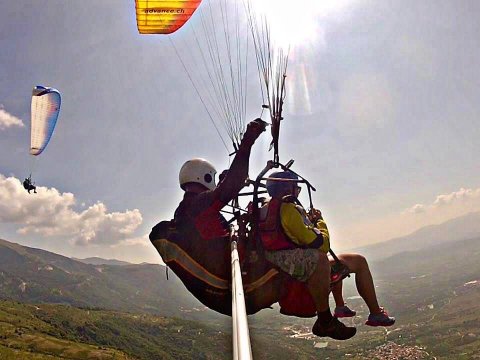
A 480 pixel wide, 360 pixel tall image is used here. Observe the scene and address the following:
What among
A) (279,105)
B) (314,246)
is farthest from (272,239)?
(279,105)

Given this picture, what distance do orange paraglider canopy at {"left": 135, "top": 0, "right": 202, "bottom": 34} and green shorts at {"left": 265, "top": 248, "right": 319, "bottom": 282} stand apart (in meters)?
6.45

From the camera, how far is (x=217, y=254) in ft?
23.9

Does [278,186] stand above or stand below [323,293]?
above

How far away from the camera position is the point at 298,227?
6.64 meters

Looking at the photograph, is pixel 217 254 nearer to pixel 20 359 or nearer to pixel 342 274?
pixel 342 274

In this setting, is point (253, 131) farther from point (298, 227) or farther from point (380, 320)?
point (380, 320)

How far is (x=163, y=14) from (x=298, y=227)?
21.7ft

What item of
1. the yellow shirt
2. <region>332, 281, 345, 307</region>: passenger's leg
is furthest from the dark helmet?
<region>332, 281, 345, 307</region>: passenger's leg

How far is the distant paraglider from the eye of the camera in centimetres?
2652

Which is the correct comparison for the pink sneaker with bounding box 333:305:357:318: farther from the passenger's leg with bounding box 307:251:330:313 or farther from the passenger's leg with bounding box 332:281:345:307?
the passenger's leg with bounding box 307:251:330:313

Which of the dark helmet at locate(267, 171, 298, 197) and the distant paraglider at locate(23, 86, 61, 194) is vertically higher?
the distant paraglider at locate(23, 86, 61, 194)

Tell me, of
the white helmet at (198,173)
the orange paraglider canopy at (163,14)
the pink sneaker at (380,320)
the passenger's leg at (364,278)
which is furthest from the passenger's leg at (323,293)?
the orange paraglider canopy at (163,14)

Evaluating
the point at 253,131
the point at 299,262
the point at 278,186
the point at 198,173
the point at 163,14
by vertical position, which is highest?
the point at 163,14

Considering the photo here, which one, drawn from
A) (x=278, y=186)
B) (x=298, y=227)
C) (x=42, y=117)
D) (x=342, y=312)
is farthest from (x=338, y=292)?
(x=42, y=117)
